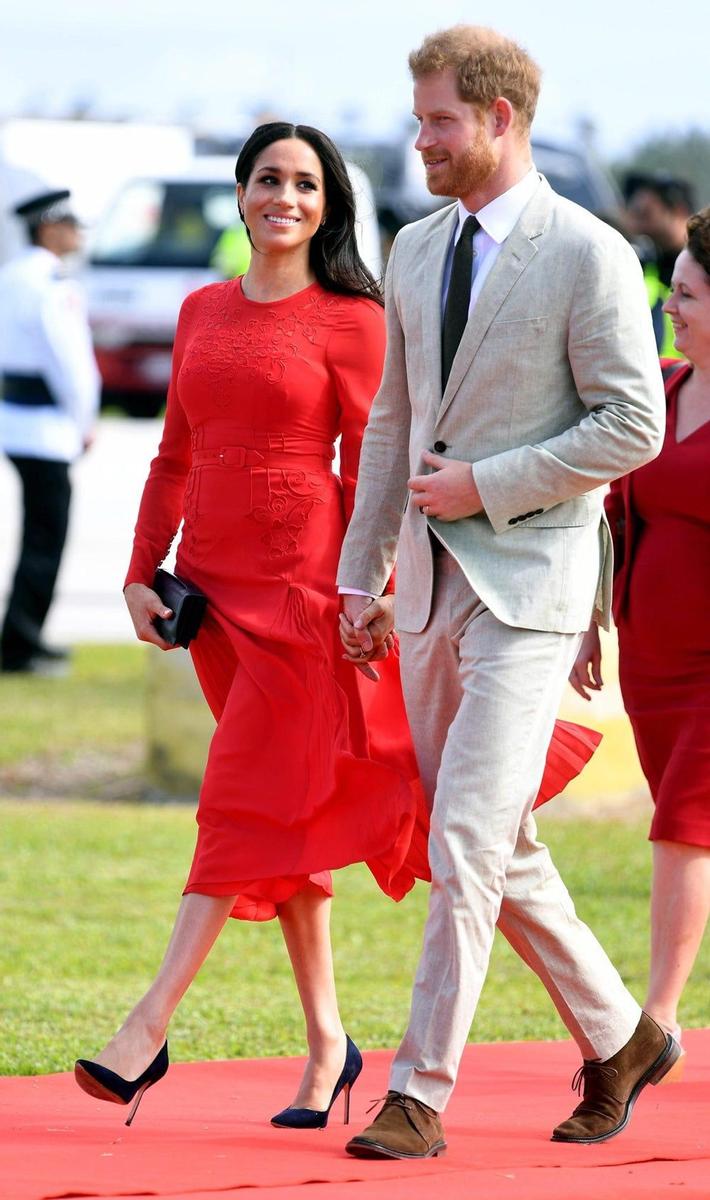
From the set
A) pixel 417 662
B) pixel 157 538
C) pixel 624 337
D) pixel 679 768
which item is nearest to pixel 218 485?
pixel 157 538

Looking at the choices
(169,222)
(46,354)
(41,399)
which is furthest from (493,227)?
(169,222)

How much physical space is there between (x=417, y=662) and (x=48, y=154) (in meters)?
23.2

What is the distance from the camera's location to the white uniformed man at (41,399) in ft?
36.8

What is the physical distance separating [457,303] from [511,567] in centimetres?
49

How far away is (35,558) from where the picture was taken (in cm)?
1144

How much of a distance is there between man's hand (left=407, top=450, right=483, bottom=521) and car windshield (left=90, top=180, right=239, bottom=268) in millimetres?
18260

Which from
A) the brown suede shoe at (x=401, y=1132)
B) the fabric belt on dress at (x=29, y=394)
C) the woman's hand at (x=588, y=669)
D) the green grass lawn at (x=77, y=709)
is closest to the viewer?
the brown suede shoe at (x=401, y=1132)

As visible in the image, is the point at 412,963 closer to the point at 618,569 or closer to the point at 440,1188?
the point at 618,569

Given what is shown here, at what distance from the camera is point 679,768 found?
4.59 metres

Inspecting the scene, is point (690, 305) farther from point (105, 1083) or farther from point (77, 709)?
point (77, 709)

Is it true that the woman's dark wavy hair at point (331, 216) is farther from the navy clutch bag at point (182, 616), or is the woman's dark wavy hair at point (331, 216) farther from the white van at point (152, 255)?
the white van at point (152, 255)

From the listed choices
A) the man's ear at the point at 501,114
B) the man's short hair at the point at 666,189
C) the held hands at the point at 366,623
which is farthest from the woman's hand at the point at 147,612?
the man's short hair at the point at 666,189

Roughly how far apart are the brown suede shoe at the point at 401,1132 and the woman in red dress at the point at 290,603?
1.59ft

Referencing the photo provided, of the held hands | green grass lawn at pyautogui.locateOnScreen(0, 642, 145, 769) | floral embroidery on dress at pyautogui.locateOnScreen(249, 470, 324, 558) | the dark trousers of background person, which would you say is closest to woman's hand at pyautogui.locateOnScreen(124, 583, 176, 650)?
floral embroidery on dress at pyautogui.locateOnScreen(249, 470, 324, 558)
